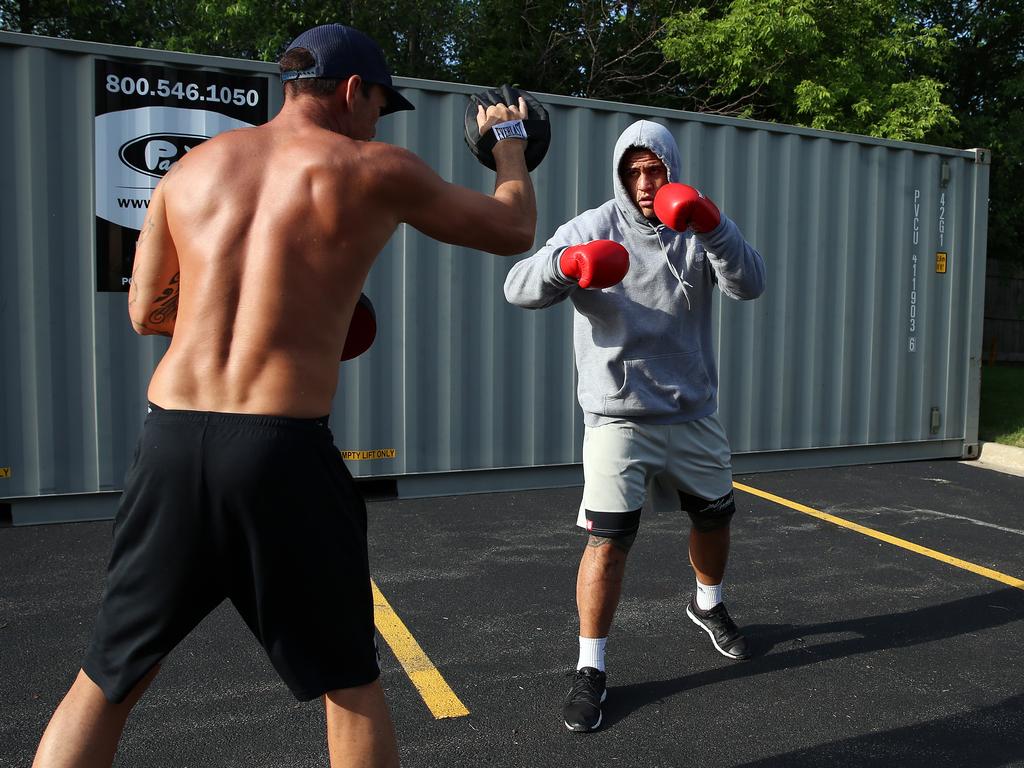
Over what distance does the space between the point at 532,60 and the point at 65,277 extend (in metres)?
11.6

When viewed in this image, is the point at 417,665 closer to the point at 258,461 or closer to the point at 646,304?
the point at 646,304

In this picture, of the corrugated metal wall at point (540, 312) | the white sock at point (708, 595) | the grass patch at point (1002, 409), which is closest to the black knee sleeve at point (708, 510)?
the white sock at point (708, 595)

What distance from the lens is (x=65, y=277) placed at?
5.03m

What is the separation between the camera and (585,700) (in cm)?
284

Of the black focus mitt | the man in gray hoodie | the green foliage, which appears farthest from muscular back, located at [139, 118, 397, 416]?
the green foliage

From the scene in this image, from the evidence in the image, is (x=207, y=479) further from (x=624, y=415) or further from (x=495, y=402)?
(x=495, y=402)

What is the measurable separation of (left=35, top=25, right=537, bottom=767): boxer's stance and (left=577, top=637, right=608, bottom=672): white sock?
4.12 ft

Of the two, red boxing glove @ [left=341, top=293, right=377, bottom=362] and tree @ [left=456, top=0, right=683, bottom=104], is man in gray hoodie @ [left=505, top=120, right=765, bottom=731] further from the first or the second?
tree @ [left=456, top=0, right=683, bottom=104]

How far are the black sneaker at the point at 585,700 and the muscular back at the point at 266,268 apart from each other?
1480mm

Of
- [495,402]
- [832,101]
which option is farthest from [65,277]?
[832,101]

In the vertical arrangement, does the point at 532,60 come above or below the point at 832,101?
above

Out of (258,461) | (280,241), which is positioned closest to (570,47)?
(280,241)

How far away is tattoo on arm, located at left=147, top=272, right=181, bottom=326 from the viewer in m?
2.00

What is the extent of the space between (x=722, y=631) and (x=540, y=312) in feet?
10.5
